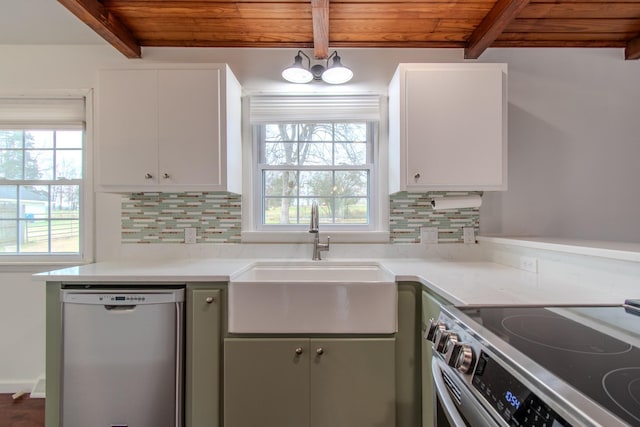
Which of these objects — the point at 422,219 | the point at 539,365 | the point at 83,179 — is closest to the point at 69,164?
the point at 83,179

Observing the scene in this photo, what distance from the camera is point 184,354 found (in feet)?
4.48

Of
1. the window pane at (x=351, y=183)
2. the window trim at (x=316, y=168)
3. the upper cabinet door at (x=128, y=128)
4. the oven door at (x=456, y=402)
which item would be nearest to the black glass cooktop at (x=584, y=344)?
the oven door at (x=456, y=402)

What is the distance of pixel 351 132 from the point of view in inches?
81.3

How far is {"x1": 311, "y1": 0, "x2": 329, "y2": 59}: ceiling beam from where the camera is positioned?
4.65 ft

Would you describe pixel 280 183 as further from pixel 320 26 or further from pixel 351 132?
pixel 320 26

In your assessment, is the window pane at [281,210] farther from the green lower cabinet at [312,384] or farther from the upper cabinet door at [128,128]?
the green lower cabinet at [312,384]

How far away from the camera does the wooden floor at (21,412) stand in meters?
1.67

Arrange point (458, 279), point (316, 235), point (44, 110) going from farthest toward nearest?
point (44, 110) → point (316, 235) → point (458, 279)

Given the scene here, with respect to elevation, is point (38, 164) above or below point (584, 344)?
above

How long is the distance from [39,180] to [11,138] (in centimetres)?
36

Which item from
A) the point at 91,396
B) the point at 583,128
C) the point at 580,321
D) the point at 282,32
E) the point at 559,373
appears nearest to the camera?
the point at 559,373

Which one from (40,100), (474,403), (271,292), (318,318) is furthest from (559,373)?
(40,100)

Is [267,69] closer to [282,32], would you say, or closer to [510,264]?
[282,32]

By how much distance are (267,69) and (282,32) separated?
0.83 feet
